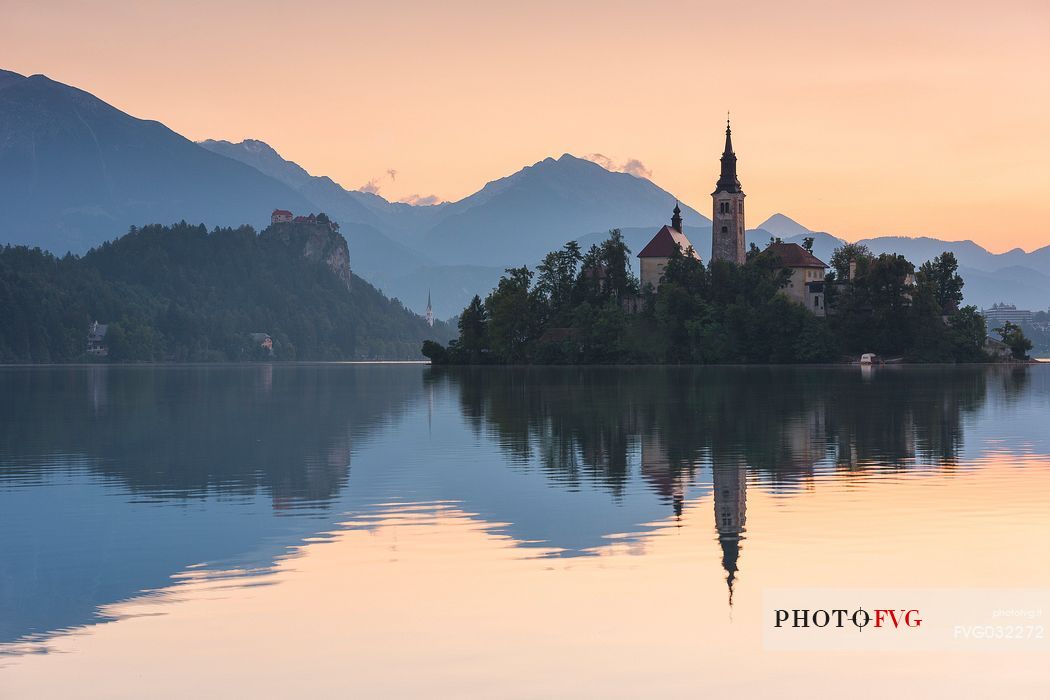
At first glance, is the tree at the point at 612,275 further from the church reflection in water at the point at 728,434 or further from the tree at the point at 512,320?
the church reflection in water at the point at 728,434

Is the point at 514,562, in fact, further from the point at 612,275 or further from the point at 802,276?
the point at 802,276

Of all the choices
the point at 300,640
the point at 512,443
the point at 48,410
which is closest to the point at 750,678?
the point at 300,640

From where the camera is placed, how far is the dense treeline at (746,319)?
6845 inches

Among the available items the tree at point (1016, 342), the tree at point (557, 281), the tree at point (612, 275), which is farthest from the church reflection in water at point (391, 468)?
the tree at point (557, 281)

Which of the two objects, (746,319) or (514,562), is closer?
(514,562)

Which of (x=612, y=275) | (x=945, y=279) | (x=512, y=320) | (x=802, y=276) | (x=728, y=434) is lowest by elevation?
(x=728, y=434)

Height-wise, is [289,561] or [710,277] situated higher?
[710,277]

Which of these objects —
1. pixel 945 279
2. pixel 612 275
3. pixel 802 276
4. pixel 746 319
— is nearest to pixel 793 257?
pixel 802 276

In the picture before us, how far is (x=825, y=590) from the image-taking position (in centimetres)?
2028

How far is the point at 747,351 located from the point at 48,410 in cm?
11719

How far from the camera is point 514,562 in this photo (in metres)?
23.2

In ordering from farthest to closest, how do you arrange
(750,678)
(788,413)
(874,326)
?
(874,326) < (788,413) < (750,678)

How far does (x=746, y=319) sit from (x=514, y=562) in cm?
15360

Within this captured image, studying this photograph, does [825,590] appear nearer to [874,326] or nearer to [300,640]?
[300,640]
